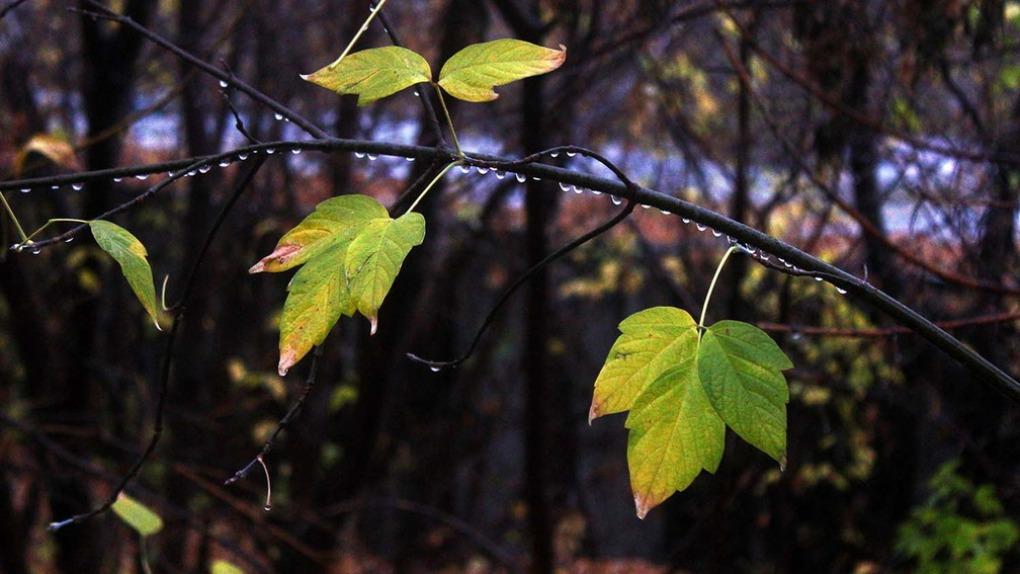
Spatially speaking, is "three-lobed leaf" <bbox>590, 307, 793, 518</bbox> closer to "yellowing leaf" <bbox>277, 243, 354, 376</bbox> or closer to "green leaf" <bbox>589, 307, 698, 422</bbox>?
"green leaf" <bbox>589, 307, 698, 422</bbox>

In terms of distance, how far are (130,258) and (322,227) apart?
8.0 inches

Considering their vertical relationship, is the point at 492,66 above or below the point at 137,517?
above

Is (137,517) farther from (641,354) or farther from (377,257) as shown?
(641,354)

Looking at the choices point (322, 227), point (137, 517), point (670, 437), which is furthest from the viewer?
point (137, 517)

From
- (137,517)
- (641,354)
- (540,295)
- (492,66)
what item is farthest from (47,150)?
(540,295)

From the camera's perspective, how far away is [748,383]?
97 centimetres

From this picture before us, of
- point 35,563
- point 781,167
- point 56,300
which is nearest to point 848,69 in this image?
point 781,167

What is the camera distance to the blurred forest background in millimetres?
3375

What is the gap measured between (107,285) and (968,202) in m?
3.67

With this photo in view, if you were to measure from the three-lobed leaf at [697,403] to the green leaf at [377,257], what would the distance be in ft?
0.76

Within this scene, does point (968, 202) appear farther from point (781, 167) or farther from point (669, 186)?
point (669, 186)

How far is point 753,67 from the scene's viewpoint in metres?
5.05

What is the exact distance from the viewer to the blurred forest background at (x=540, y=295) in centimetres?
338

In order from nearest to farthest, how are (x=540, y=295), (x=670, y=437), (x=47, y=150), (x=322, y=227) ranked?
(x=670, y=437) < (x=322, y=227) < (x=47, y=150) < (x=540, y=295)
